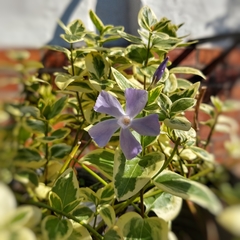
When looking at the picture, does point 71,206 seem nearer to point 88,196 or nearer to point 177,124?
point 88,196

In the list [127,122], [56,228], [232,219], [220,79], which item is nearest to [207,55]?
[220,79]

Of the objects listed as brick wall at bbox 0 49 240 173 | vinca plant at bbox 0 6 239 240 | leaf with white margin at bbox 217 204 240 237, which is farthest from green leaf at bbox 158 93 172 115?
brick wall at bbox 0 49 240 173

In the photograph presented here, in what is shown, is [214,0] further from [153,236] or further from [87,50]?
[153,236]

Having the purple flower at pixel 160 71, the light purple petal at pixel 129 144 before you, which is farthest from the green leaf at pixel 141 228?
the purple flower at pixel 160 71

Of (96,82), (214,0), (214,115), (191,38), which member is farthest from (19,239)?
(214,0)

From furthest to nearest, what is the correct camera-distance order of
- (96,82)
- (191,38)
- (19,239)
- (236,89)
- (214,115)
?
(236,89), (191,38), (214,115), (96,82), (19,239)

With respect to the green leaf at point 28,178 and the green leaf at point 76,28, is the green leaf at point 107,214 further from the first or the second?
the green leaf at point 76,28
